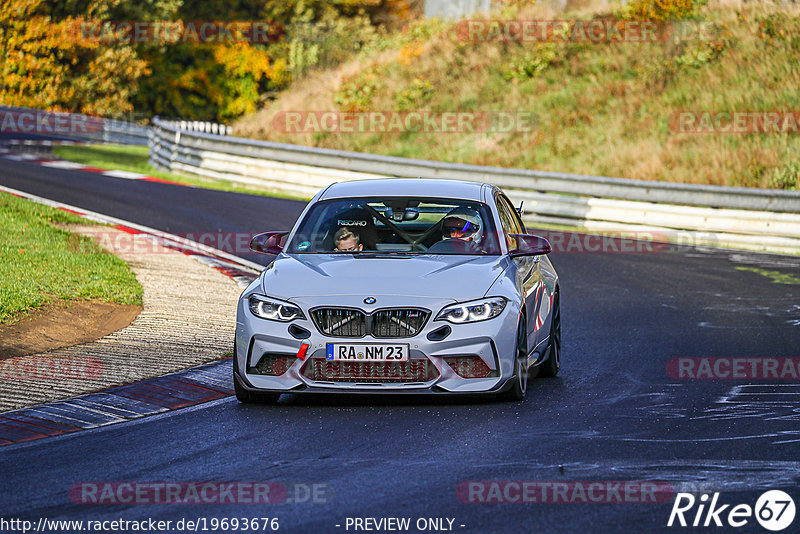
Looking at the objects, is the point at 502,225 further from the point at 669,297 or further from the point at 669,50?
the point at 669,50

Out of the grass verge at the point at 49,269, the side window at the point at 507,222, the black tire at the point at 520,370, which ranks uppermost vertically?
the side window at the point at 507,222

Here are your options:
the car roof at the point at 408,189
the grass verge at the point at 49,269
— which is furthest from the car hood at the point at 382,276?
the grass verge at the point at 49,269

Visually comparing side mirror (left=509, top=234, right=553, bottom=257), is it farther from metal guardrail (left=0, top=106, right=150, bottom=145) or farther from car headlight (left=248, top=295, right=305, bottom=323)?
metal guardrail (left=0, top=106, right=150, bottom=145)

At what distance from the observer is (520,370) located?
28.1ft

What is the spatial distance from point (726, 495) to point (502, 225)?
13.3ft

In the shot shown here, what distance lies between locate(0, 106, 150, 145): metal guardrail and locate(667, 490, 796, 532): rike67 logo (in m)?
37.4

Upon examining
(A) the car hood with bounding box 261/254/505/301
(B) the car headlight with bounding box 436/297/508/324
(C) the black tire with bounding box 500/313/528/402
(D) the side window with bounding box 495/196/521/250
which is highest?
(D) the side window with bounding box 495/196/521/250

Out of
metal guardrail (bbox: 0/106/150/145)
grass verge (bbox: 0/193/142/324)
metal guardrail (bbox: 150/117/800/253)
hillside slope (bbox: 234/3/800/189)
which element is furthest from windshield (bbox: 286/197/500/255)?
metal guardrail (bbox: 0/106/150/145)

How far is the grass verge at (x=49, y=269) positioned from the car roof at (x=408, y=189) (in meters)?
3.36

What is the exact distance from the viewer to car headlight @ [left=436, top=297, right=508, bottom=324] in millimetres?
8266

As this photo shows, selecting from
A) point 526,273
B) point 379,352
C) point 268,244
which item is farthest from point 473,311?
point 268,244

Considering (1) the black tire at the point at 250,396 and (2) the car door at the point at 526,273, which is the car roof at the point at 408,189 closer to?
(2) the car door at the point at 526,273

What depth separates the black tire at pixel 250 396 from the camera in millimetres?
8531

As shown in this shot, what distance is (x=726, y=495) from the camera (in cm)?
605
